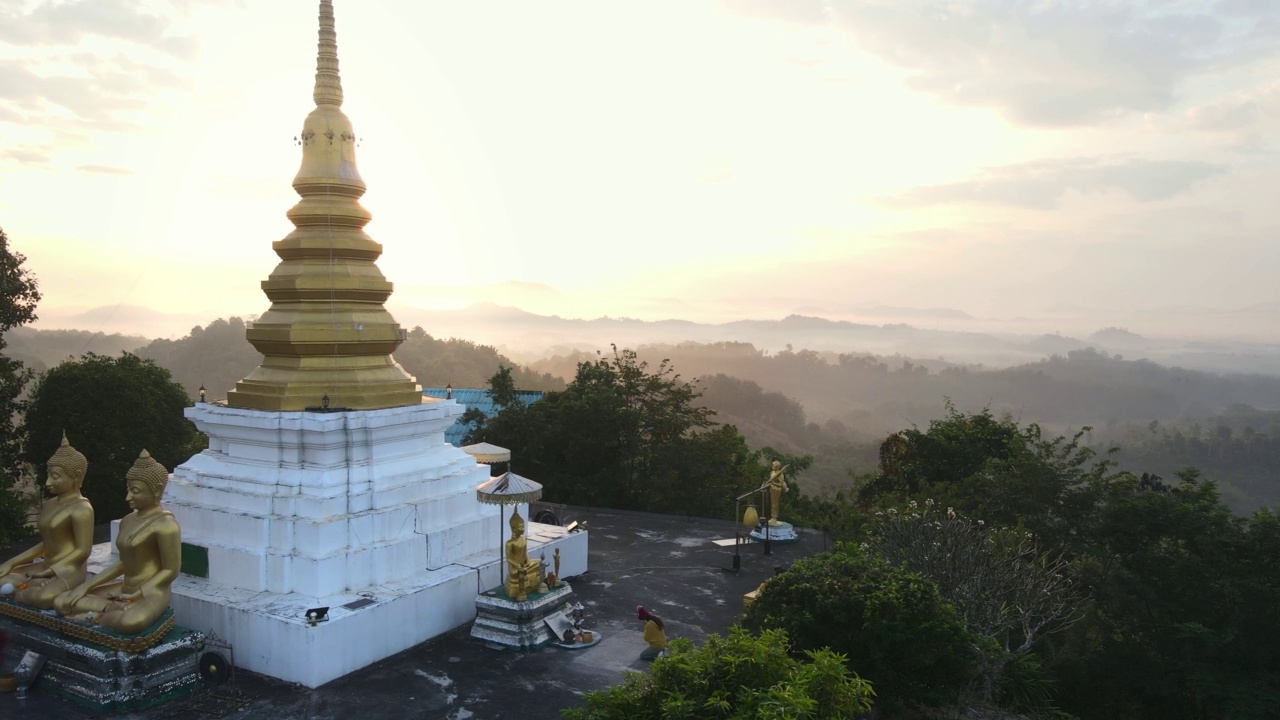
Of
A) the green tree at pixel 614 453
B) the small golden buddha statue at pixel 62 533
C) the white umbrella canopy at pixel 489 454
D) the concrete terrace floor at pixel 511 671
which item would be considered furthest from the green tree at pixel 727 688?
the green tree at pixel 614 453

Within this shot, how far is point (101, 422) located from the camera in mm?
22734

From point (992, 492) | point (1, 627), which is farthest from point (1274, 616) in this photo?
point (1, 627)

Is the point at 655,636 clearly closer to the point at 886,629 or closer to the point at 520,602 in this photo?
the point at 520,602

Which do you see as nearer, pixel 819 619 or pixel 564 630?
pixel 819 619

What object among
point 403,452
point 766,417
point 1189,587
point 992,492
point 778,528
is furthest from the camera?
point 766,417

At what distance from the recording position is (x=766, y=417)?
77.9 m

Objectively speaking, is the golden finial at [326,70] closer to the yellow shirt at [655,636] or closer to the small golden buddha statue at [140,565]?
the small golden buddha statue at [140,565]

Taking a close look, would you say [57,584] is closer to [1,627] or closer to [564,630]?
[1,627]

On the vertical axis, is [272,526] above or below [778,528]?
above

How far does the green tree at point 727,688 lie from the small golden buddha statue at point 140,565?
6704 mm

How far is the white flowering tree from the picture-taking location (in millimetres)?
11805

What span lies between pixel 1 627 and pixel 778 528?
49.6ft

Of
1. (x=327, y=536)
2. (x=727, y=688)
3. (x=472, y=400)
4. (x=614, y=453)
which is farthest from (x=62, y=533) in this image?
(x=472, y=400)

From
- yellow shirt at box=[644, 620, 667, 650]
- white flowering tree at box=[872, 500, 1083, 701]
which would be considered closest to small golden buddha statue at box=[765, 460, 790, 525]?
white flowering tree at box=[872, 500, 1083, 701]
